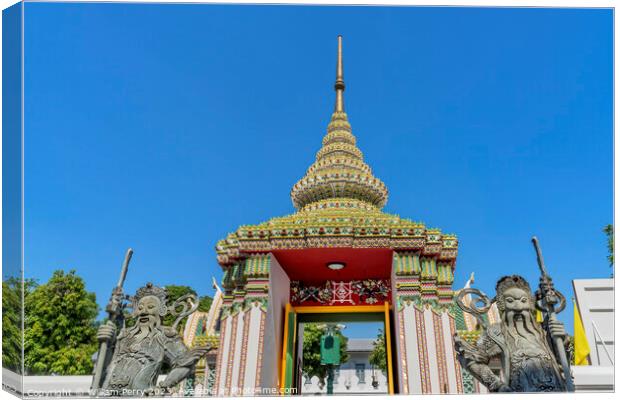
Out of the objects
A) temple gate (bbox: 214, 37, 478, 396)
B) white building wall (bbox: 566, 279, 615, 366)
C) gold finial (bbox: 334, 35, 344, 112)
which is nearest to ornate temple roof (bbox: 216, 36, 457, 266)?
temple gate (bbox: 214, 37, 478, 396)

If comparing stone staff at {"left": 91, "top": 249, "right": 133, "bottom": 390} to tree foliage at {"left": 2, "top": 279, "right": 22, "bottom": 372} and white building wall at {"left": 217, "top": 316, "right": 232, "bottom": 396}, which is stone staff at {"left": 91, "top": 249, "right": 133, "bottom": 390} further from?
white building wall at {"left": 217, "top": 316, "right": 232, "bottom": 396}

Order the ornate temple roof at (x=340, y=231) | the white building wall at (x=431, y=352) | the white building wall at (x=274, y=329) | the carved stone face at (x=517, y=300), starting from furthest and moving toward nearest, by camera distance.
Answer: the ornate temple roof at (x=340, y=231)
the white building wall at (x=274, y=329)
the white building wall at (x=431, y=352)
the carved stone face at (x=517, y=300)

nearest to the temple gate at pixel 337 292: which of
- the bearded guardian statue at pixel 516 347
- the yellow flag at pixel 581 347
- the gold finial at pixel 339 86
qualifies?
the bearded guardian statue at pixel 516 347

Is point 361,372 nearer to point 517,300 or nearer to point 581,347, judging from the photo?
point 581,347

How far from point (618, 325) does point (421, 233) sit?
14.2 feet

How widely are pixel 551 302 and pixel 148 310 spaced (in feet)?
22.8

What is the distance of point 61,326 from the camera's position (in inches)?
906

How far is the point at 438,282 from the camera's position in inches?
466

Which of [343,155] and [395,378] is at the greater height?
[343,155]

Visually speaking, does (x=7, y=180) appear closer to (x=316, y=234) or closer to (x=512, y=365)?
(x=316, y=234)

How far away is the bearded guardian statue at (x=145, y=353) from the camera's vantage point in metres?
7.98

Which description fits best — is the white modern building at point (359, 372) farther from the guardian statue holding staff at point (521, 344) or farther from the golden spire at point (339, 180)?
the guardian statue holding staff at point (521, 344)

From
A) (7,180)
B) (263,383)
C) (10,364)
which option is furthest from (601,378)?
(7,180)

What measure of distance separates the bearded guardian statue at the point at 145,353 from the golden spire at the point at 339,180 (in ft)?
22.4
